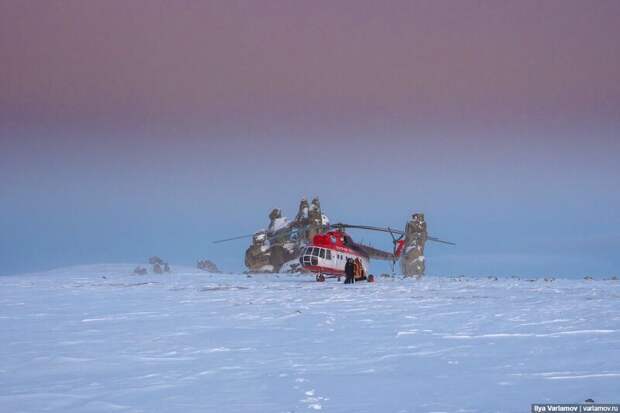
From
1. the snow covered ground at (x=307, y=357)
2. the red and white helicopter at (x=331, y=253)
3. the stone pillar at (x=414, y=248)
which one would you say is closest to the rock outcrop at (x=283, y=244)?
the stone pillar at (x=414, y=248)

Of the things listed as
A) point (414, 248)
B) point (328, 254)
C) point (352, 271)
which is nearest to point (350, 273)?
point (352, 271)

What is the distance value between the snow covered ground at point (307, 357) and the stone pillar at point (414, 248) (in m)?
33.5

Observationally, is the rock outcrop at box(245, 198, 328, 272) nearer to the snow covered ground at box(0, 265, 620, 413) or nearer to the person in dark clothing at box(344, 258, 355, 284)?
the person in dark clothing at box(344, 258, 355, 284)

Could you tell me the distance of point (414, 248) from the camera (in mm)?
53438

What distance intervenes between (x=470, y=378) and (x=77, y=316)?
1188cm

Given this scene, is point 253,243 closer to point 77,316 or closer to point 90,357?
point 77,316

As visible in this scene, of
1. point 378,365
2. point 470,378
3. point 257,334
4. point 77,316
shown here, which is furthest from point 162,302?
point 470,378

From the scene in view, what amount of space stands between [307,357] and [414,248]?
4380cm

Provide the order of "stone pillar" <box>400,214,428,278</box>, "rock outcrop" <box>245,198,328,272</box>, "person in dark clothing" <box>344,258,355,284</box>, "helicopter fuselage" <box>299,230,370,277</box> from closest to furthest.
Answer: "person in dark clothing" <box>344,258,355,284</box>, "helicopter fuselage" <box>299,230,370,277</box>, "stone pillar" <box>400,214,428,278</box>, "rock outcrop" <box>245,198,328,272</box>

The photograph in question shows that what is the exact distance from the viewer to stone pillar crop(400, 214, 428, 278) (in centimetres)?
5325

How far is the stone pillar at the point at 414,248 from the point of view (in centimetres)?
5325

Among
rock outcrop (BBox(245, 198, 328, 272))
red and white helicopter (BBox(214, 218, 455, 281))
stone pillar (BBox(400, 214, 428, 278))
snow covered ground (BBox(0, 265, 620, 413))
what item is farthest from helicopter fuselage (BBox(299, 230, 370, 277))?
rock outcrop (BBox(245, 198, 328, 272))

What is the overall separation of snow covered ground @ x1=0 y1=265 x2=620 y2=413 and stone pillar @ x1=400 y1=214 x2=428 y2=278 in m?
33.5

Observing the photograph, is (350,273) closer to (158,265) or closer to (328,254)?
(328,254)
